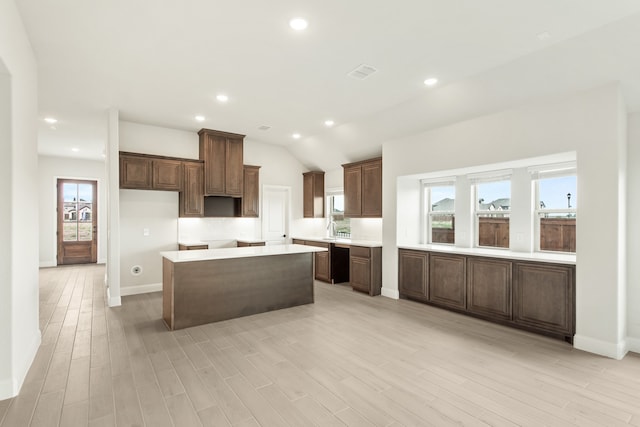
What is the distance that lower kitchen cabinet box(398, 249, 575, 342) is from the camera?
3.66 metres

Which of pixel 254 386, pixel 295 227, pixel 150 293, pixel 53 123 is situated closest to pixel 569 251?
pixel 254 386

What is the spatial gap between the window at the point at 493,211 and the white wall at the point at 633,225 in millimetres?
1343

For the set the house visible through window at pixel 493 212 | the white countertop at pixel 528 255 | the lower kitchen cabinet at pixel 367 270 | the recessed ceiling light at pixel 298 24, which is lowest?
the lower kitchen cabinet at pixel 367 270

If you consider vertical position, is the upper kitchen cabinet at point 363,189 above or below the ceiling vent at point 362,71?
below

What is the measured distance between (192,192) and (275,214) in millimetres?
2121

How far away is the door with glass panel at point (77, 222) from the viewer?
907 cm

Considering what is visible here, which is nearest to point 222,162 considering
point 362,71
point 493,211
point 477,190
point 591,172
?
point 362,71

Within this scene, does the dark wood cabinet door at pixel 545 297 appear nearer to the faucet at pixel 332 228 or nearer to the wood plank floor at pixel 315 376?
the wood plank floor at pixel 315 376

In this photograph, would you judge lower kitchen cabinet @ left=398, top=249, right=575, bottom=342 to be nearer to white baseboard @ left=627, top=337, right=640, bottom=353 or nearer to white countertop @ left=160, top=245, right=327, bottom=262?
white baseboard @ left=627, top=337, right=640, bottom=353

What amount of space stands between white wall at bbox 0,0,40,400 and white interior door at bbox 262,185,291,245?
465 centimetres

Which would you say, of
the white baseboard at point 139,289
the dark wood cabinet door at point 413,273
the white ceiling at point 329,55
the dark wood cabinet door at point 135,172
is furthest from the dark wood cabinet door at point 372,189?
the white baseboard at point 139,289

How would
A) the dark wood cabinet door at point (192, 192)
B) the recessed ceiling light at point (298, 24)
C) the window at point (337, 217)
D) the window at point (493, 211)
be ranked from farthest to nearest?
the window at point (337, 217) < the dark wood cabinet door at point (192, 192) < the window at point (493, 211) < the recessed ceiling light at point (298, 24)

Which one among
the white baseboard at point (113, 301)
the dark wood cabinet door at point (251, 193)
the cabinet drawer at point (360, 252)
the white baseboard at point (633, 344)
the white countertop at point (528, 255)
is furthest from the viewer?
the dark wood cabinet door at point (251, 193)

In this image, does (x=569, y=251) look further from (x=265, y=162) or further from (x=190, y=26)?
(x=265, y=162)
